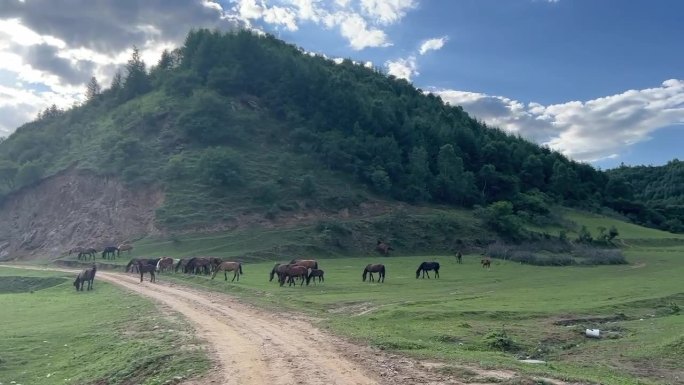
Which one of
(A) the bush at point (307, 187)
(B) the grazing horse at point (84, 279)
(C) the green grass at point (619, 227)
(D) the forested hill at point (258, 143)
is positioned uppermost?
(D) the forested hill at point (258, 143)

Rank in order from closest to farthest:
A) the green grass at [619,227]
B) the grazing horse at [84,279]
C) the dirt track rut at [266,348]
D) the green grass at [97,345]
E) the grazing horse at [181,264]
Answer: the dirt track rut at [266,348], the green grass at [97,345], the grazing horse at [84,279], the grazing horse at [181,264], the green grass at [619,227]

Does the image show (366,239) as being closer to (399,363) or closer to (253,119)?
(253,119)

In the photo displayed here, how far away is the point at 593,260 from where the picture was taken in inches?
2793

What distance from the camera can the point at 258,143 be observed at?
106375 millimetres

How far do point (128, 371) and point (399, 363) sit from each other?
790cm

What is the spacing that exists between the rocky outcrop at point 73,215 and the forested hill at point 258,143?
8.48ft

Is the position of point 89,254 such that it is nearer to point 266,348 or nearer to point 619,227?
point 266,348

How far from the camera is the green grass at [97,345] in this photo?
16.9 metres

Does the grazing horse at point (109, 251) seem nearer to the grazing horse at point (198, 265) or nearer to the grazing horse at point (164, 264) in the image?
the grazing horse at point (164, 264)

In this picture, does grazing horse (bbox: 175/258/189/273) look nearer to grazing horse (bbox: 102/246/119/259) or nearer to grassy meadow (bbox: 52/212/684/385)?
grassy meadow (bbox: 52/212/684/385)

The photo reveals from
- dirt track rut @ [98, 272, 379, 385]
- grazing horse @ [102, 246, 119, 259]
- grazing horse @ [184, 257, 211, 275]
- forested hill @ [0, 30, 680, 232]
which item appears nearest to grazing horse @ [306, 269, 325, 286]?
grazing horse @ [184, 257, 211, 275]

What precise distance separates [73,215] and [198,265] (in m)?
46.3

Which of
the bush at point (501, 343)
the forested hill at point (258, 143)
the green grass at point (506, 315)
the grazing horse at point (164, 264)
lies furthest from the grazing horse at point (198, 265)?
the bush at point (501, 343)

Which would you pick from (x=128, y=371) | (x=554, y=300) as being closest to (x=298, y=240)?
(x=554, y=300)
